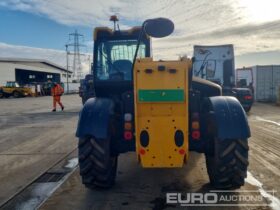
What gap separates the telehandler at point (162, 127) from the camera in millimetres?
4691

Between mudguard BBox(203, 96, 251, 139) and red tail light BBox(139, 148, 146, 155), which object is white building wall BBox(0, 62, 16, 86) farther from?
mudguard BBox(203, 96, 251, 139)

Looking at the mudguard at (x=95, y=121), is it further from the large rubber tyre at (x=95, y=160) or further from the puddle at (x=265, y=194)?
the puddle at (x=265, y=194)

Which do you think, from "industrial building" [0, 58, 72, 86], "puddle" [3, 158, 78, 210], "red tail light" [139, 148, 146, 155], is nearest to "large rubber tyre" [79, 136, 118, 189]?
"red tail light" [139, 148, 146, 155]

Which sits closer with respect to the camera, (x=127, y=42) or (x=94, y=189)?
(x=94, y=189)

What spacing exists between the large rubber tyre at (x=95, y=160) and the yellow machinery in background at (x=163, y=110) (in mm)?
614

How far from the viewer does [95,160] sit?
5.04 meters

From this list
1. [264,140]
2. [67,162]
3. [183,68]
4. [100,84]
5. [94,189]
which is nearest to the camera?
[183,68]

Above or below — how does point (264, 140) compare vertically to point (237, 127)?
below

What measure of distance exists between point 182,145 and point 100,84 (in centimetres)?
226

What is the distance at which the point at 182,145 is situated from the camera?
4711 mm

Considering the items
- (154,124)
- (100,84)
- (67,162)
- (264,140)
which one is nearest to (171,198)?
(154,124)

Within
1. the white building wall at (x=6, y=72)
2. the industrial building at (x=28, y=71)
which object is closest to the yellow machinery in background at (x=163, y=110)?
the white building wall at (x=6, y=72)

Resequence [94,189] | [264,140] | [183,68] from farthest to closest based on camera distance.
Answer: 1. [264,140]
2. [94,189]
3. [183,68]

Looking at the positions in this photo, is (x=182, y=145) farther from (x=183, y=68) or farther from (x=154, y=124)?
(x=183, y=68)
